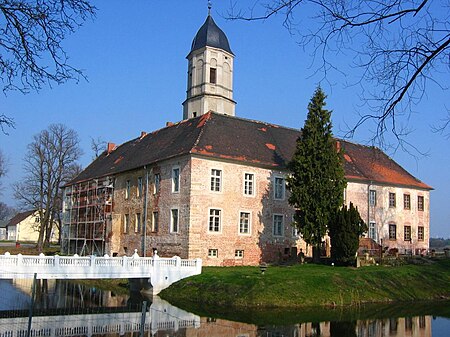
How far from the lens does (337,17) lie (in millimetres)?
5496

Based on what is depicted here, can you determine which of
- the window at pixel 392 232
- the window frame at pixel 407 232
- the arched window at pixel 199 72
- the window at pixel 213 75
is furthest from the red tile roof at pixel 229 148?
the window at pixel 213 75

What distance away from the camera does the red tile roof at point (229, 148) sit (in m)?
32.1

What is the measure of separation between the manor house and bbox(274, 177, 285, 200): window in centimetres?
7

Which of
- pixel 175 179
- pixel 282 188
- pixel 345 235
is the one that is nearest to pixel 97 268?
pixel 175 179

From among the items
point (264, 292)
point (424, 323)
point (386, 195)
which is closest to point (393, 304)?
point (424, 323)

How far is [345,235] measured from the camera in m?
28.3

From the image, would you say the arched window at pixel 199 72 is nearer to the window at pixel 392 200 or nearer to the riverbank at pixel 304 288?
the window at pixel 392 200

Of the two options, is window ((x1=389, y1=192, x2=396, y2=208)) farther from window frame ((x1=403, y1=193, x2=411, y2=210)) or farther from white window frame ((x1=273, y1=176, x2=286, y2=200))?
white window frame ((x1=273, y1=176, x2=286, y2=200))

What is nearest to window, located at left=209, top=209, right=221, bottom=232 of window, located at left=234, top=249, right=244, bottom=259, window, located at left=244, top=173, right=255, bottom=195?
window, located at left=234, top=249, right=244, bottom=259

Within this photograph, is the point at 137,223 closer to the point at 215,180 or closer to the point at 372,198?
the point at 215,180

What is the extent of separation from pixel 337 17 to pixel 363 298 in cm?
1997

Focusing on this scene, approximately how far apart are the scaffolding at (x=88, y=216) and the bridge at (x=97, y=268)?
47.0 ft

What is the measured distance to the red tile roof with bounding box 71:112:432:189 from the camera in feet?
105

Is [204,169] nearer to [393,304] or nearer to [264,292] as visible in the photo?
[264,292]
